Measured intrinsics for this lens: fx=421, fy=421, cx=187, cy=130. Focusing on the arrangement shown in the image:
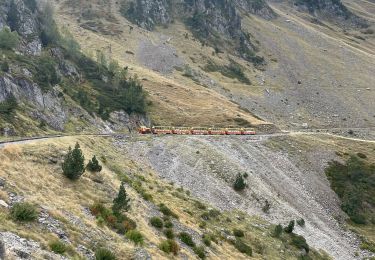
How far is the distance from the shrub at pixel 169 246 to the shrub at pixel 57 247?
23.6 ft

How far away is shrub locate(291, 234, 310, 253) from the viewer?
3934 cm

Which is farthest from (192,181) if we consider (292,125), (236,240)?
(292,125)

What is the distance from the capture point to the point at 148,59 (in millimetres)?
137000

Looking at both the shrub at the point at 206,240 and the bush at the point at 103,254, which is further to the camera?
the shrub at the point at 206,240

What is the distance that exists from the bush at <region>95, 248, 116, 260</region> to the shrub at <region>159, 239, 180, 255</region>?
5325mm

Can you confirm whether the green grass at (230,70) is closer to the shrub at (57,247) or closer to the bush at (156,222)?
the bush at (156,222)

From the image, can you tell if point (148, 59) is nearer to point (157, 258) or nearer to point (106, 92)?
point (106, 92)

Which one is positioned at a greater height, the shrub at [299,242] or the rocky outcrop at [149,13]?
the rocky outcrop at [149,13]

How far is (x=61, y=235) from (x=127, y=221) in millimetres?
6058

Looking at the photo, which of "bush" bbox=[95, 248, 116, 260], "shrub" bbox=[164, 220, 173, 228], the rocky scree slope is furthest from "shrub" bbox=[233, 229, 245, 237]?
"bush" bbox=[95, 248, 116, 260]

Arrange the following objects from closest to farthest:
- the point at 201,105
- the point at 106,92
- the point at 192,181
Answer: the point at 192,181 < the point at 106,92 < the point at 201,105

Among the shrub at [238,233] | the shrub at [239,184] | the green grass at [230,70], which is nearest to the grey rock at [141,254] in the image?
the shrub at [238,233]

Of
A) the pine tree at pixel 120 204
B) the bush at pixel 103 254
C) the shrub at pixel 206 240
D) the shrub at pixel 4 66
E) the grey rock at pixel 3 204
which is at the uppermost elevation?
the grey rock at pixel 3 204

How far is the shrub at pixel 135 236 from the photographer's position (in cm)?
2273
